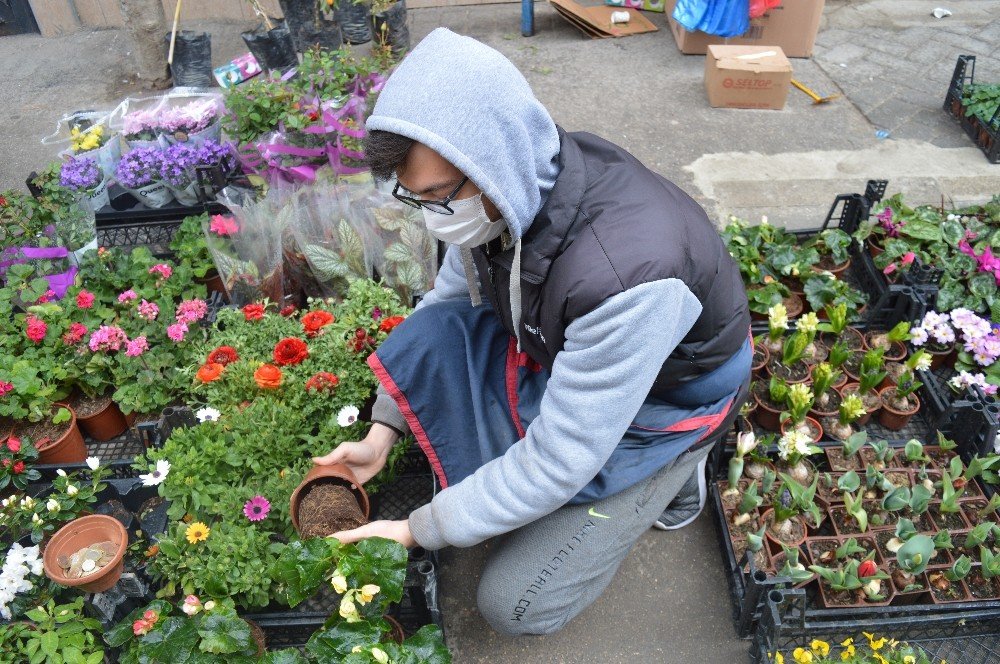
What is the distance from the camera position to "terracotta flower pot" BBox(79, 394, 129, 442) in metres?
2.59

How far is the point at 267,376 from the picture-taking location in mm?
2148

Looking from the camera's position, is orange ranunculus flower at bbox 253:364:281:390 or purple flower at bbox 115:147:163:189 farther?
purple flower at bbox 115:147:163:189

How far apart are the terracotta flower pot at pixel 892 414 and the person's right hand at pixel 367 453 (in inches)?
66.9

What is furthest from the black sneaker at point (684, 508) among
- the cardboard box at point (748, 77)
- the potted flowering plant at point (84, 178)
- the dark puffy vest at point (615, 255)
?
the cardboard box at point (748, 77)

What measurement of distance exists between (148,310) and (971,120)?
176 inches

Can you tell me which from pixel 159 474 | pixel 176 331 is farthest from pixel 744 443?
pixel 176 331

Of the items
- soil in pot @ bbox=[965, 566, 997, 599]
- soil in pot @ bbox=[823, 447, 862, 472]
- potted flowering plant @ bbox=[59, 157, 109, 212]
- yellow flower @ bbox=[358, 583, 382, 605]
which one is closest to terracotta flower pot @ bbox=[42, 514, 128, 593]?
yellow flower @ bbox=[358, 583, 382, 605]

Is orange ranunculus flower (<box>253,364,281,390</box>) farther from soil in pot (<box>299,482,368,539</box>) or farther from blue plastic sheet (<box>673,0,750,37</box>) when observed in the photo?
blue plastic sheet (<box>673,0,750,37</box>)

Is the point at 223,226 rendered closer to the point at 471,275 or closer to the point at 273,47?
the point at 471,275

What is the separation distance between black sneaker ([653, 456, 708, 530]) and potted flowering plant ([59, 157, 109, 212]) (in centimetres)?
268

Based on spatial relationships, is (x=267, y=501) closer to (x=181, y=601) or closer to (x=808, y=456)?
(x=181, y=601)

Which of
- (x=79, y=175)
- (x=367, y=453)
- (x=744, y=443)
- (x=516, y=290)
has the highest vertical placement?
(x=516, y=290)

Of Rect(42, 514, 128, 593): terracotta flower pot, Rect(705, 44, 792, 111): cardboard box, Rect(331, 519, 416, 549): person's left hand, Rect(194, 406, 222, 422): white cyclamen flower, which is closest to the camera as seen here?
Rect(331, 519, 416, 549): person's left hand

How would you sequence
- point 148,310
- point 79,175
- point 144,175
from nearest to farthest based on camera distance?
point 148,310
point 79,175
point 144,175
